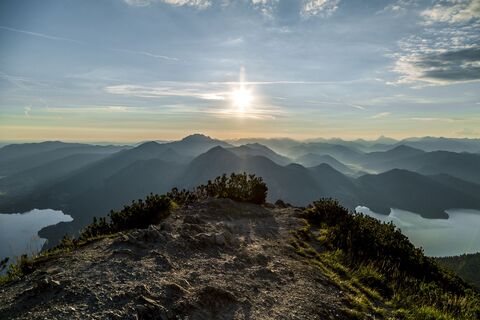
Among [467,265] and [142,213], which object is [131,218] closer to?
[142,213]

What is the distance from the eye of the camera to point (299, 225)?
844 inches

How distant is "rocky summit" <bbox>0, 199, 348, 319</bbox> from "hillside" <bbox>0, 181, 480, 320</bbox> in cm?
3

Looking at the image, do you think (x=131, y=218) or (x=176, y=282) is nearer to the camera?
(x=176, y=282)

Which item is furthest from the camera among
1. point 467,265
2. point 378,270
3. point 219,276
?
point 467,265

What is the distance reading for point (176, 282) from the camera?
9.69 metres

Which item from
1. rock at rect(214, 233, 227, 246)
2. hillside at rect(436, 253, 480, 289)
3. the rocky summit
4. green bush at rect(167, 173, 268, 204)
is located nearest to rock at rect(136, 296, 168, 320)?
the rocky summit

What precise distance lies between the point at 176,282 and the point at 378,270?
9952mm

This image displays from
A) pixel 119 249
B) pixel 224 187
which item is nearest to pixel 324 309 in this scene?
pixel 119 249

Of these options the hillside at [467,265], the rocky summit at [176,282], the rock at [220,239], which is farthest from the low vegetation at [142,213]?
the hillside at [467,265]

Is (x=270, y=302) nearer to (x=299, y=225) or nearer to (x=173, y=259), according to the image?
(x=173, y=259)

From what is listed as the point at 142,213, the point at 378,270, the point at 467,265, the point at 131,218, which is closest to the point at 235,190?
the point at 142,213

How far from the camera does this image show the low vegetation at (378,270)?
11297 millimetres

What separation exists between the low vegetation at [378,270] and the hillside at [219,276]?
68 mm

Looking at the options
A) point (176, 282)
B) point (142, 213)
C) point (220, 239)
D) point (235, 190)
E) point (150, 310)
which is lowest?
point (220, 239)
